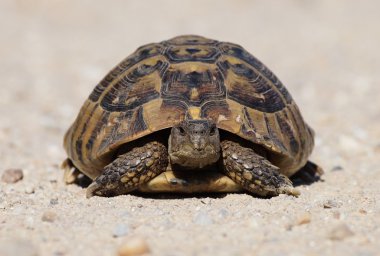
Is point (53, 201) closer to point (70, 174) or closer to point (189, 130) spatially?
point (70, 174)

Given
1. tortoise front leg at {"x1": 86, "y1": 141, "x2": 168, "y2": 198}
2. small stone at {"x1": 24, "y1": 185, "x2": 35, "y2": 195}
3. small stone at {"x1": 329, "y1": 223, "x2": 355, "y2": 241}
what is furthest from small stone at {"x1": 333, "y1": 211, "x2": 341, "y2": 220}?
small stone at {"x1": 24, "y1": 185, "x2": 35, "y2": 195}

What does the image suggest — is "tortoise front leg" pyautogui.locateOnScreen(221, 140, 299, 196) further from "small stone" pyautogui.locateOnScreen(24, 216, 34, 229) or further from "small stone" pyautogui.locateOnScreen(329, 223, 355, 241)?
"small stone" pyautogui.locateOnScreen(24, 216, 34, 229)

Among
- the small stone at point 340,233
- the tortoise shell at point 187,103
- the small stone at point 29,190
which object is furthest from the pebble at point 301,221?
the small stone at point 29,190

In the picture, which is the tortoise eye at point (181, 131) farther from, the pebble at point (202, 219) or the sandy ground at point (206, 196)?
the pebble at point (202, 219)

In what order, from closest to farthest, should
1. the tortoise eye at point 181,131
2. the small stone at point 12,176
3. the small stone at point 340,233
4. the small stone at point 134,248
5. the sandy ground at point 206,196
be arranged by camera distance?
the small stone at point 134,248
the small stone at point 340,233
the sandy ground at point 206,196
the tortoise eye at point 181,131
the small stone at point 12,176

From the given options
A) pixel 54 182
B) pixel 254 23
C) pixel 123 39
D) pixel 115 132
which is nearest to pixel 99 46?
pixel 123 39

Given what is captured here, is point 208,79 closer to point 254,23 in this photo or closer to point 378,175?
point 378,175
